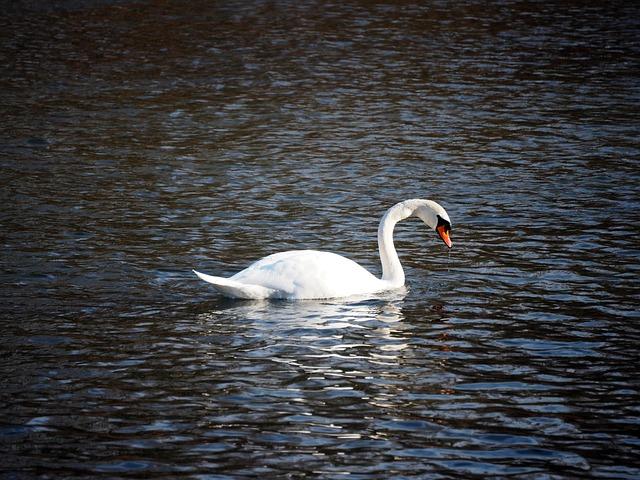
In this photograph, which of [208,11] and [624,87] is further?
[208,11]

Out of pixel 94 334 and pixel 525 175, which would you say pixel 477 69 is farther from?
pixel 94 334

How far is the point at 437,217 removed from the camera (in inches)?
572

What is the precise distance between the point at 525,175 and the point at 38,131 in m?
9.28

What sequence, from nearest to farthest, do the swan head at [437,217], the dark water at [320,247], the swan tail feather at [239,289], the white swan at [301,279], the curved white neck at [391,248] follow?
1. the dark water at [320,247]
2. the swan tail feather at [239,289]
3. the white swan at [301,279]
4. the curved white neck at [391,248]
5. the swan head at [437,217]

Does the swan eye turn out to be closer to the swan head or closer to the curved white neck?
the swan head

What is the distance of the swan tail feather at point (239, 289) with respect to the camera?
13.1m

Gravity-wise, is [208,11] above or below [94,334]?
above

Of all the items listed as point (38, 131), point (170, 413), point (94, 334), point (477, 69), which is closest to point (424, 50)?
point (477, 69)

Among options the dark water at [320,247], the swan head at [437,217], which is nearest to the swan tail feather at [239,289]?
the dark water at [320,247]

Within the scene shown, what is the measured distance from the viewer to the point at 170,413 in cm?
1012

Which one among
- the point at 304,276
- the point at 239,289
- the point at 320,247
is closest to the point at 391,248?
the point at 304,276

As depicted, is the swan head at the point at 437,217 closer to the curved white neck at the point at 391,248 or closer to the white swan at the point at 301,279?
the curved white neck at the point at 391,248

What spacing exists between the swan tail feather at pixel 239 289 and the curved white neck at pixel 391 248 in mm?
1491

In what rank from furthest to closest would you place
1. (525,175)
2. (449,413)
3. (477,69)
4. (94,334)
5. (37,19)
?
(37,19) → (477,69) → (525,175) → (94,334) → (449,413)
